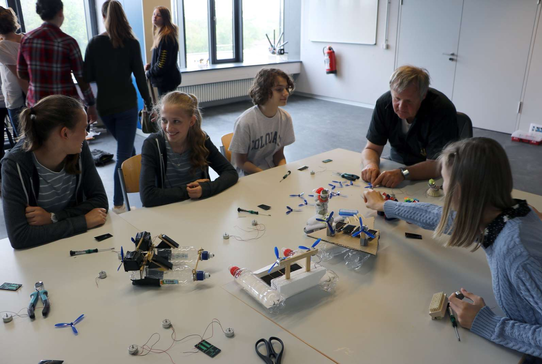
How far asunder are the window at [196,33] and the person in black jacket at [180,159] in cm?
509

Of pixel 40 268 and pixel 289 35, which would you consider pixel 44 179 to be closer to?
pixel 40 268

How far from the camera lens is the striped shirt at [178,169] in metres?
2.09

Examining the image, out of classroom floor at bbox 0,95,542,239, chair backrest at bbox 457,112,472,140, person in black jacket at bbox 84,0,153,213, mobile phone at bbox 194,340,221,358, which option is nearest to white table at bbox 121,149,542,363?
mobile phone at bbox 194,340,221,358

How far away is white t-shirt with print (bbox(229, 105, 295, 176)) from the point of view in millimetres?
2447

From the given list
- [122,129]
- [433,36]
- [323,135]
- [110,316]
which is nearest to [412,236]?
[110,316]

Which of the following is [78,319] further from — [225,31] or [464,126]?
[225,31]

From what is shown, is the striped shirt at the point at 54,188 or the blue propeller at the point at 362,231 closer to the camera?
the blue propeller at the point at 362,231

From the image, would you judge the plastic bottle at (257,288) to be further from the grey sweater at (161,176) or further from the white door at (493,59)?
the white door at (493,59)

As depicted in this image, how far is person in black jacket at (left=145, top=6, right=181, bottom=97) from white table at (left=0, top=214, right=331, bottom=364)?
3247 millimetres

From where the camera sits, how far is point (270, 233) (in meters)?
1.59

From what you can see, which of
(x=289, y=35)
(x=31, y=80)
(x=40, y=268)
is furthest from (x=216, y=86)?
(x=40, y=268)

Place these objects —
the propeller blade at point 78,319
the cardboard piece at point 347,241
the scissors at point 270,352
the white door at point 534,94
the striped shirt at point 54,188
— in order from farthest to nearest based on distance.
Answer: the white door at point 534,94
the striped shirt at point 54,188
the cardboard piece at point 347,241
the propeller blade at point 78,319
the scissors at point 270,352

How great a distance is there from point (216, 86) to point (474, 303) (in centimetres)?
635

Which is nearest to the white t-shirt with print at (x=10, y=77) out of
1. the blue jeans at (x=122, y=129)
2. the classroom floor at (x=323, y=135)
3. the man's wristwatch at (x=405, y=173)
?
the blue jeans at (x=122, y=129)
